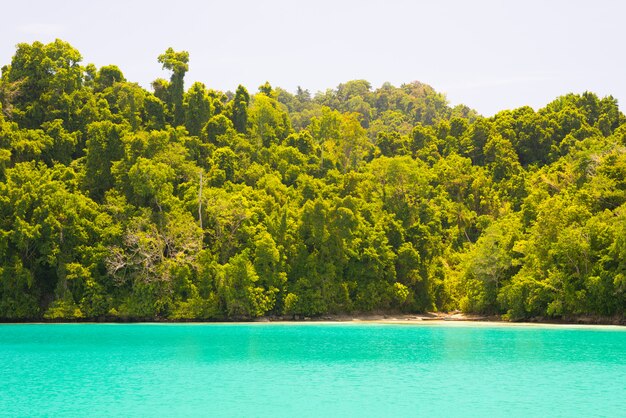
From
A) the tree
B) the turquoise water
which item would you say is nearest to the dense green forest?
the tree

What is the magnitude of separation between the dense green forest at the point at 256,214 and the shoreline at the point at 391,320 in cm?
47

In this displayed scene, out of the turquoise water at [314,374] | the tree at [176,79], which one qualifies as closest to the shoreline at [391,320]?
the turquoise water at [314,374]

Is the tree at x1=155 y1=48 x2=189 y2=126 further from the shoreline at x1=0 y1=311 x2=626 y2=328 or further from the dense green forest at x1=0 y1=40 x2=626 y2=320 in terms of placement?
the shoreline at x1=0 y1=311 x2=626 y2=328

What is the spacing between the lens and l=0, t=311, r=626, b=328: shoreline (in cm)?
3959

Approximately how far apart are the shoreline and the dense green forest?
47 cm

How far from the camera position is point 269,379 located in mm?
19938

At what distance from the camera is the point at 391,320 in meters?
45.4

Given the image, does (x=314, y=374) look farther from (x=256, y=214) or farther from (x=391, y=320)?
(x=256, y=214)

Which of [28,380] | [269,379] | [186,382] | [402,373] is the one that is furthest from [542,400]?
[28,380]

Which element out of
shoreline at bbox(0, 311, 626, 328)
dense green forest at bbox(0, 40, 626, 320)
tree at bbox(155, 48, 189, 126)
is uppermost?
tree at bbox(155, 48, 189, 126)

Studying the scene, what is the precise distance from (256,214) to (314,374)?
2549cm

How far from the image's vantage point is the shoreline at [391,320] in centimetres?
3959

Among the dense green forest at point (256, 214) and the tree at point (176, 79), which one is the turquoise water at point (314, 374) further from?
the tree at point (176, 79)

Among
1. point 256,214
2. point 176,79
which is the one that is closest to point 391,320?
point 256,214
